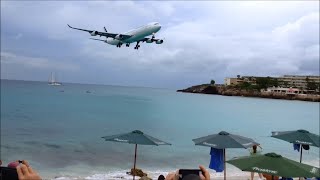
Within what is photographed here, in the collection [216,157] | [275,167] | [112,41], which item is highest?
[112,41]

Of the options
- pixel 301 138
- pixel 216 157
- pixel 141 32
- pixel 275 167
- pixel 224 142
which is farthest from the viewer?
pixel 141 32

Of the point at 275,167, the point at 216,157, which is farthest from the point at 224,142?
the point at 275,167

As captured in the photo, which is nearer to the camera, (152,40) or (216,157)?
(216,157)

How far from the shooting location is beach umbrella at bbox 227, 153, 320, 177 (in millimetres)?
6340

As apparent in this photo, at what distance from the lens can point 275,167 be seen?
6445 millimetres

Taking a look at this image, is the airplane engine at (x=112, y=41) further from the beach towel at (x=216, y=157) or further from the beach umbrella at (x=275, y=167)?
the beach umbrella at (x=275, y=167)

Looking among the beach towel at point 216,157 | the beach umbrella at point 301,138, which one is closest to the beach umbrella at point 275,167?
the beach towel at point 216,157

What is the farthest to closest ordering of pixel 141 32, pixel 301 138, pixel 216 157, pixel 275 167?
pixel 141 32
pixel 301 138
pixel 216 157
pixel 275 167

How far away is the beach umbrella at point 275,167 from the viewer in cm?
634

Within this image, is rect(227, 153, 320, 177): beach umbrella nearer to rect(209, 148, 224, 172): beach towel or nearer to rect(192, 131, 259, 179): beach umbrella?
rect(192, 131, 259, 179): beach umbrella

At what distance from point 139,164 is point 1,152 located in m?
9.70

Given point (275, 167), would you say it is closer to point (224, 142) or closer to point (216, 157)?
point (224, 142)

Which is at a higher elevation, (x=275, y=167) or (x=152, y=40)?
(x=152, y=40)

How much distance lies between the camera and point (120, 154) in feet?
77.2
